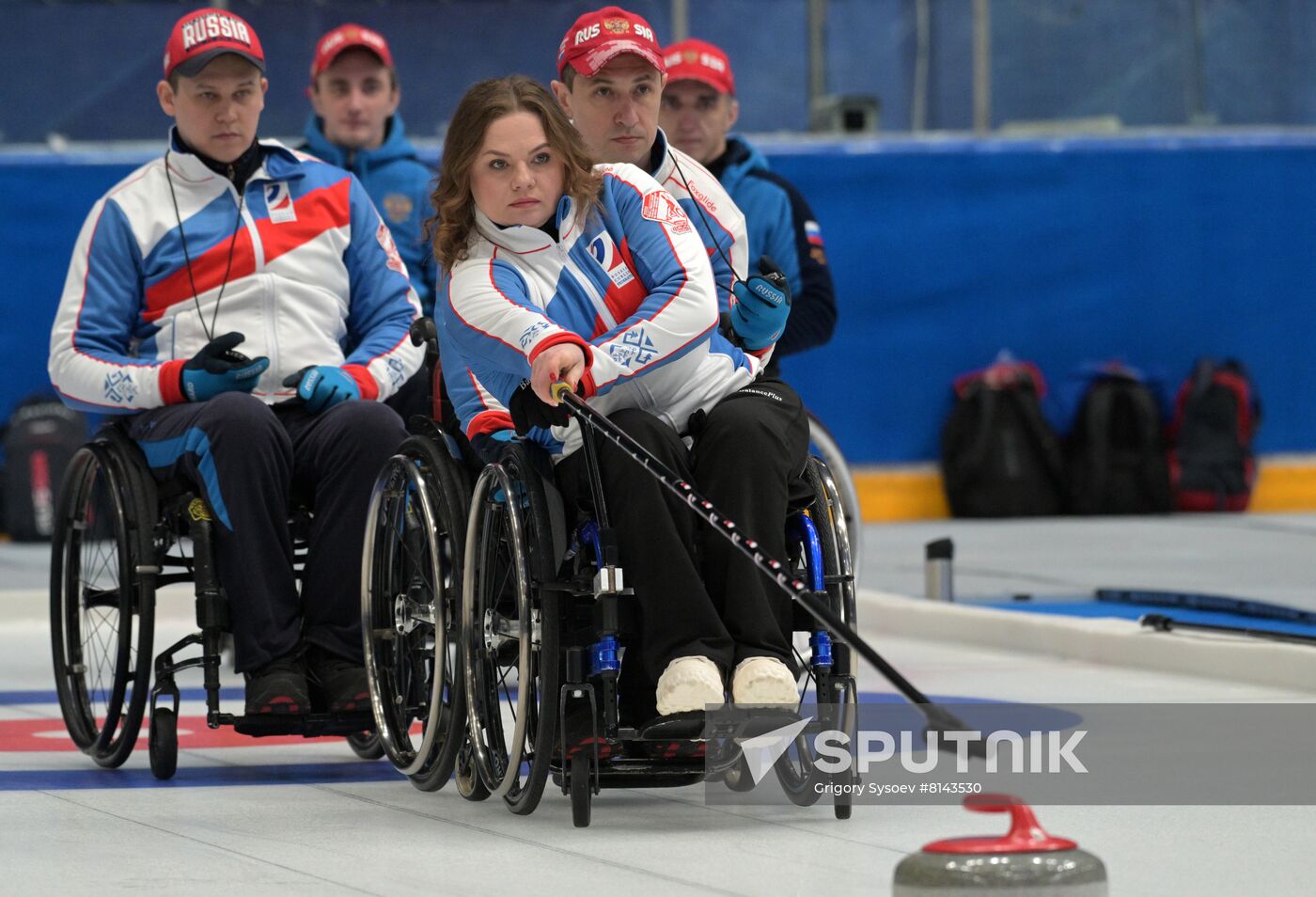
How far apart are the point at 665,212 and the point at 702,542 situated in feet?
1.88

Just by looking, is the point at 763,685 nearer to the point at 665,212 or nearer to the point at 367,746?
the point at 665,212

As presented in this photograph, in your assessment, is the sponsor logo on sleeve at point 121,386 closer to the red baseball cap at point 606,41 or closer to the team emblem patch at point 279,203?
the team emblem patch at point 279,203

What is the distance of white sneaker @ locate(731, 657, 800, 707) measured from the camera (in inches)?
123

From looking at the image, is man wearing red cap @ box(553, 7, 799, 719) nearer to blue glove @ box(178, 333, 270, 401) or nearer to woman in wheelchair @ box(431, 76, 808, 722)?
woman in wheelchair @ box(431, 76, 808, 722)

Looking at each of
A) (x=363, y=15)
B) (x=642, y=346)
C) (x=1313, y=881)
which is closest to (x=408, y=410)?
(x=642, y=346)

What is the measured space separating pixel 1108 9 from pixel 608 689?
693 cm

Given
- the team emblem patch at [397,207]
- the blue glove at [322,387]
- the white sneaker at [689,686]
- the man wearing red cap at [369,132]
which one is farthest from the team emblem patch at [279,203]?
the white sneaker at [689,686]

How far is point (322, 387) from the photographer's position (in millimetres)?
4035

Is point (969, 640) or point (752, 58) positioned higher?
point (752, 58)

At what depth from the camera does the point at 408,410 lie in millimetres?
4742

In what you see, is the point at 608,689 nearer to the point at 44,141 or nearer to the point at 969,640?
the point at 969,640

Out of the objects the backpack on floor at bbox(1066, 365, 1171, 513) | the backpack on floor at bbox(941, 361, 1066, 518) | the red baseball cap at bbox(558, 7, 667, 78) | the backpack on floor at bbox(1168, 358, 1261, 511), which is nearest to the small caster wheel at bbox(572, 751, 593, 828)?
the red baseball cap at bbox(558, 7, 667, 78)

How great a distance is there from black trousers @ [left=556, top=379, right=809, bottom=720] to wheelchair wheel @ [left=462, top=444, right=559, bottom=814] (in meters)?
0.13

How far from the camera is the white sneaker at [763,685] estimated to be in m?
3.12
